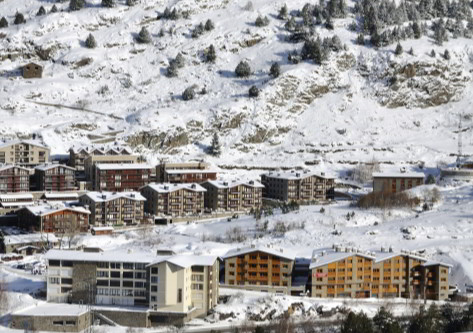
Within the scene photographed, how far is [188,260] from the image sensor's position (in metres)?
52.2

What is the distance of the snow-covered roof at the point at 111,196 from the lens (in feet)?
247

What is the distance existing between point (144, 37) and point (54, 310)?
2589 inches

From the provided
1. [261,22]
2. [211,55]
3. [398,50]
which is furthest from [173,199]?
[261,22]

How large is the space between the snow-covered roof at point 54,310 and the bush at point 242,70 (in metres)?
56.8

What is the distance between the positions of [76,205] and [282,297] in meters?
27.9

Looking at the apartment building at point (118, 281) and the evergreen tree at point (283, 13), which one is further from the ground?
the evergreen tree at point (283, 13)

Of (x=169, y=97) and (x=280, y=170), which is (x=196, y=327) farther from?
(x=169, y=97)

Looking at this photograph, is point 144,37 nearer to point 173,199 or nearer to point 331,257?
point 173,199

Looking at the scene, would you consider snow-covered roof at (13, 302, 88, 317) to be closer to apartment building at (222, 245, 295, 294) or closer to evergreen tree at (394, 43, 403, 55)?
apartment building at (222, 245, 295, 294)

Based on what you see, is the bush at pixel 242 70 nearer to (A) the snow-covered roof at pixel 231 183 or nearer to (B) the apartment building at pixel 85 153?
(B) the apartment building at pixel 85 153

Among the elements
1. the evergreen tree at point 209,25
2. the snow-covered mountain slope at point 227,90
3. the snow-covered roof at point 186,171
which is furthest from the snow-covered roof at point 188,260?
the evergreen tree at point 209,25

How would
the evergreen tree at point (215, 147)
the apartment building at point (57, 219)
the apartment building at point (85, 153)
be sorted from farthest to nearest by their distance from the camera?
the evergreen tree at point (215, 147) → the apartment building at point (85, 153) → the apartment building at point (57, 219)

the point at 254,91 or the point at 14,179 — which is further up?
the point at 254,91

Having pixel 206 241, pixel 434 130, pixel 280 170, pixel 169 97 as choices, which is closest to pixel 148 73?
pixel 169 97
